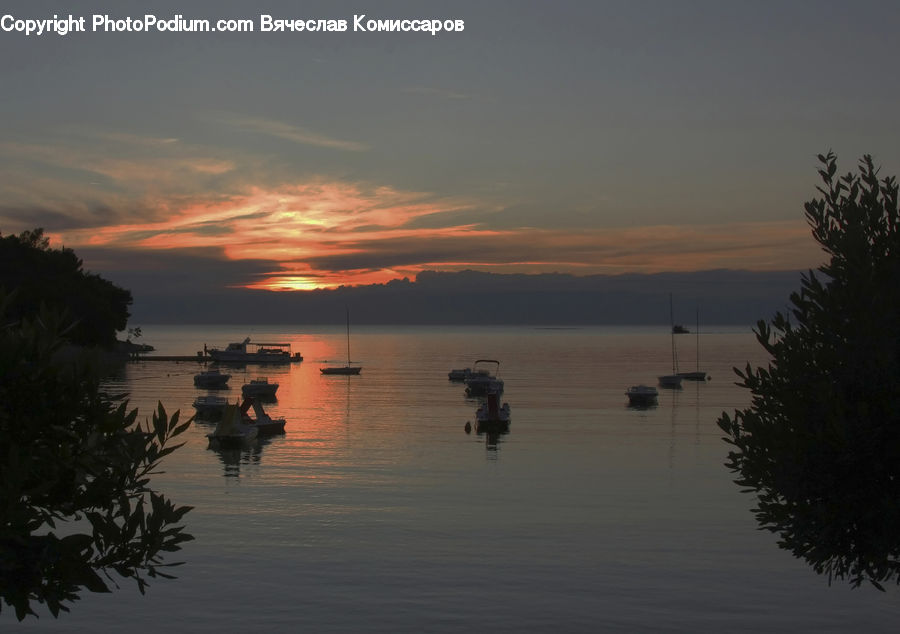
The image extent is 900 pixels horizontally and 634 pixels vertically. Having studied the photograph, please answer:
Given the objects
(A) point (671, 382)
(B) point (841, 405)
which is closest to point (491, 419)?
(B) point (841, 405)

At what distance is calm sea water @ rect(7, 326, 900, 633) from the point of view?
76.7 ft

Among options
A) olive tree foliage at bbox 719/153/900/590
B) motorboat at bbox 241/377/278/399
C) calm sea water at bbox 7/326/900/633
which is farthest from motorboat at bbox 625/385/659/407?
olive tree foliage at bbox 719/153/900/590

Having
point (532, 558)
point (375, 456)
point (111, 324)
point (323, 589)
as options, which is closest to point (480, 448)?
point (375, 456)

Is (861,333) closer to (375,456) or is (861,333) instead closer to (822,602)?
(822,602)

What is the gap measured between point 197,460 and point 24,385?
47.3 m

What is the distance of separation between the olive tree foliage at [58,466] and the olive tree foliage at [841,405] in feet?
27.3

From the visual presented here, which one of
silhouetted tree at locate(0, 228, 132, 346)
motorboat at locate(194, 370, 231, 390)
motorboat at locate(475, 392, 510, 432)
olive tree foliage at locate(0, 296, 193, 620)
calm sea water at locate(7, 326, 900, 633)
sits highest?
silhouetted tree at locate(0, 228, 132, 346)

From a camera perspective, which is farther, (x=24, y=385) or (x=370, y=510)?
(x=370, y=510)

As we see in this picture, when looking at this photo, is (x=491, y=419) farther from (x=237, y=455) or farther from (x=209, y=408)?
(x=209, y=408)

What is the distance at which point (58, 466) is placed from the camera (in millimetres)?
8102

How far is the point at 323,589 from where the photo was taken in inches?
1014

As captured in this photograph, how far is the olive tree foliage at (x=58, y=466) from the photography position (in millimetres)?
7812

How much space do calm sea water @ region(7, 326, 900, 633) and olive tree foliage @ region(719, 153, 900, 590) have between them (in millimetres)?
10686

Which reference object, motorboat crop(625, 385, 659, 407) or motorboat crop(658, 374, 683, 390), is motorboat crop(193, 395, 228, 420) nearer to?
motorboat crop(625, 385, 659, 407)
